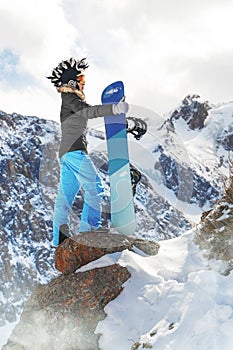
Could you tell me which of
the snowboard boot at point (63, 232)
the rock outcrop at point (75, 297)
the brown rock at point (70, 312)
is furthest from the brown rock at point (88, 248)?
the brown rock at point (70, 312)

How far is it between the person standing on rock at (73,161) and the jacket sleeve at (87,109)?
0.06 feet

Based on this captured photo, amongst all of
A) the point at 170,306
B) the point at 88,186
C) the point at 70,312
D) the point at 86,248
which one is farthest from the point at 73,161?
the point at 170,306

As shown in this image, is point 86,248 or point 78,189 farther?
point 78,189

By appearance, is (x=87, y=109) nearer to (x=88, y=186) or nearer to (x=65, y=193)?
(x=88, y=186)

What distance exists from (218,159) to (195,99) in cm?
2899

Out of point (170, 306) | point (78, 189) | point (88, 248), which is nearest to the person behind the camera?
point (170, 306)

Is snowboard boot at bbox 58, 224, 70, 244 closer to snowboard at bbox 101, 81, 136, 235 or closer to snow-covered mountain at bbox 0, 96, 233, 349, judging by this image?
snowboard at bbox 101, 81, 136, 235

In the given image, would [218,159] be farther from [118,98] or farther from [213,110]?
[118,98]

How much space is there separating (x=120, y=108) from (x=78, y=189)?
4.68 feet

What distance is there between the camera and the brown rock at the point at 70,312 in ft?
16.6

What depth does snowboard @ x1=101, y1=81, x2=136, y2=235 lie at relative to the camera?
643 centimetres

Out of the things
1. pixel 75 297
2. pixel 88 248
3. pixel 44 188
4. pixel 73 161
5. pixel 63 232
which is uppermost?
pixel 73 161

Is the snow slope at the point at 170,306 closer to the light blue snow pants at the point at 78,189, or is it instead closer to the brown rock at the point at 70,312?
the brown rock at the point at 70,312

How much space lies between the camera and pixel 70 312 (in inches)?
209
